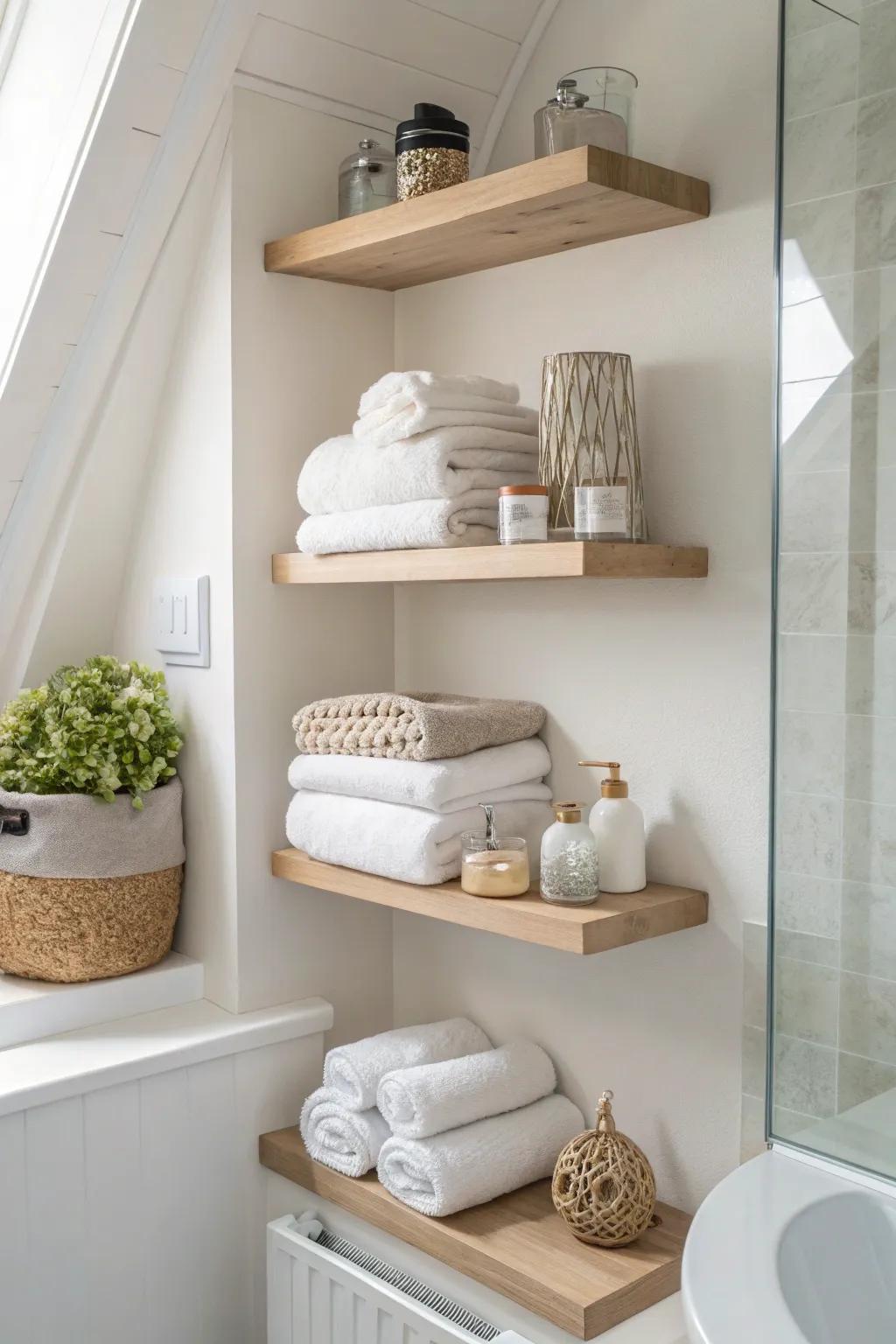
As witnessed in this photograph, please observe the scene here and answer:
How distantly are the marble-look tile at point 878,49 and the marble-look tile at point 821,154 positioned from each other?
0.02 meters

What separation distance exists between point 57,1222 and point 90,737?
58cm

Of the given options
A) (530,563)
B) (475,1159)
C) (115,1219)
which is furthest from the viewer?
(115,1219)

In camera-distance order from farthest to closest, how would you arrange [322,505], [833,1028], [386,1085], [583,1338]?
[322,505], [386,1085], [583,1338], [833,1028]

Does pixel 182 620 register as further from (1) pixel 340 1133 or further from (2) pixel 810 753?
(2) pixel 810 753

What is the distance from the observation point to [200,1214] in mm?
1593

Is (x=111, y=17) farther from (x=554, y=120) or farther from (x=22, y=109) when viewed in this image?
(x=554, y=120)

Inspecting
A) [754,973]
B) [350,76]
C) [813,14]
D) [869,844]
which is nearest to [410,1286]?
[754,973]

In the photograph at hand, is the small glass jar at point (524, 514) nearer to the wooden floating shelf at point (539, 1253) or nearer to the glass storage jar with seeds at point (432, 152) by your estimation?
the glass storage jar with seeds at point (432, 152)

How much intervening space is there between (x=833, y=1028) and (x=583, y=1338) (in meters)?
0.41

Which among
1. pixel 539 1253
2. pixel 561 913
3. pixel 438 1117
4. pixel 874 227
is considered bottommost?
pixel 539 1253

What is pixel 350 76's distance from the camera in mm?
1598

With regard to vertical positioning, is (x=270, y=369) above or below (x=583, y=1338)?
above

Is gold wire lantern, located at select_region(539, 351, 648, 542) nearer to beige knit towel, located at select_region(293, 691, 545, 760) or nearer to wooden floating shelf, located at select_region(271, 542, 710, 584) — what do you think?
wooden floating shelf, located at select_region(271, 542, 710, 584)

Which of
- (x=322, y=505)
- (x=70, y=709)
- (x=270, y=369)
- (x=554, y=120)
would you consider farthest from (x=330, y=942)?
(x=554, y=120)
